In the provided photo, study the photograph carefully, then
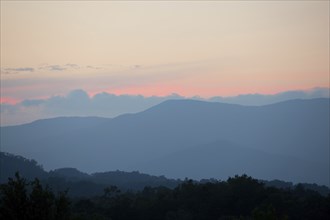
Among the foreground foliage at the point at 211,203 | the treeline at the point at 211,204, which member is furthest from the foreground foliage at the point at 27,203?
the foreground foliage at the point at 211,203

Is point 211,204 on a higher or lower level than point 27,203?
lower

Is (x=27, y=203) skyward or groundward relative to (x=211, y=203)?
skyward

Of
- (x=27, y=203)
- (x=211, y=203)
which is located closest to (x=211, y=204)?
(x=211, y=203)

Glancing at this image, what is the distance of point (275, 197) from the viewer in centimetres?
4375

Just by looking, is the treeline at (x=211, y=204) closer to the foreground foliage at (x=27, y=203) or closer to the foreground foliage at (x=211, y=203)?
the foreground foliage at (x=211, y=203)

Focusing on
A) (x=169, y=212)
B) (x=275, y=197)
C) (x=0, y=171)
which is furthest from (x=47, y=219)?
(x=0, y=171)

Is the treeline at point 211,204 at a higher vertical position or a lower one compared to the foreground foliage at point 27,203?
lower

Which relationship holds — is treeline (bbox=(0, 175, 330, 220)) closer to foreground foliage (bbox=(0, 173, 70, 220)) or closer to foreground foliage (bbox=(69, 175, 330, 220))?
foreground foliage (bbox=(69, 175, 330, 220))

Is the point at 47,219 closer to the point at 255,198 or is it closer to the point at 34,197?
the point at 34,197

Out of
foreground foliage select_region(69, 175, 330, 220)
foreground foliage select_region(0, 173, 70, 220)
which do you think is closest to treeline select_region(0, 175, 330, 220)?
foreground foliage select_region(69, 175, 330, 220)

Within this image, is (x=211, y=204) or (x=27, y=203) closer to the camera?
(x=27, y=203)

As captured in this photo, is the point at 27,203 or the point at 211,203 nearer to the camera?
the point at 27,203

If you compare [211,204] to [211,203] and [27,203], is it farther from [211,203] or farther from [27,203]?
[27,203]

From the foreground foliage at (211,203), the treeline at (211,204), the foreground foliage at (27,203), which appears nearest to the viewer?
the foreground foliage at (27,203)
